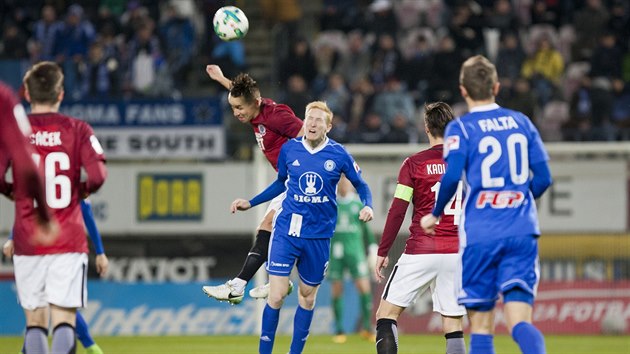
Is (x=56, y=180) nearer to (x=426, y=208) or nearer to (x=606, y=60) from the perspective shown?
(x=426, y=208)

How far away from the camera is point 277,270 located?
8.92 m

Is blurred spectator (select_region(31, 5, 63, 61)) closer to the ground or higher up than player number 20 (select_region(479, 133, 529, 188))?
higher up

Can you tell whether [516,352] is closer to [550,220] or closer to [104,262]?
[550,220]

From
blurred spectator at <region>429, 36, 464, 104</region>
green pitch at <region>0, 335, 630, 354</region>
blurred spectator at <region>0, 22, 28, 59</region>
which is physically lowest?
green pitch at <region>0, 335, 630, 354</region>

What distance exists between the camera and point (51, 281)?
6938mm

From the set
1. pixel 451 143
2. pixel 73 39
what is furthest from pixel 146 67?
pixel 451 143

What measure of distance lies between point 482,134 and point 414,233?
1886 mm

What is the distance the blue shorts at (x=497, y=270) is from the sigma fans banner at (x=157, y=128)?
10473 millimetres

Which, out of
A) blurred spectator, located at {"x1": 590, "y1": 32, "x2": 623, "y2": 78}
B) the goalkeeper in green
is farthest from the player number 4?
Answer: blurred spectator, located at {"x1": 590, "y1": 32, "x2": 623, "y2": 78}

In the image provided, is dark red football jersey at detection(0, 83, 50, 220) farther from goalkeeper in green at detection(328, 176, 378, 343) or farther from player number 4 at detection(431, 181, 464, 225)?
goalkeeper in green at detection(328, 176, 378, 343)

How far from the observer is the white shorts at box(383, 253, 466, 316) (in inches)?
323

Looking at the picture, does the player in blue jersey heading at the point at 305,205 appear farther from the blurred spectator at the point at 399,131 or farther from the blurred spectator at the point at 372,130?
the blurred spectator at the point at 372,130

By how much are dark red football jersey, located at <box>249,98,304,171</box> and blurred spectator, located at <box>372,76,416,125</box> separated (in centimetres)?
828

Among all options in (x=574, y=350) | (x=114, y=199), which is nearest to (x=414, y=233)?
(x=574, y=350)
